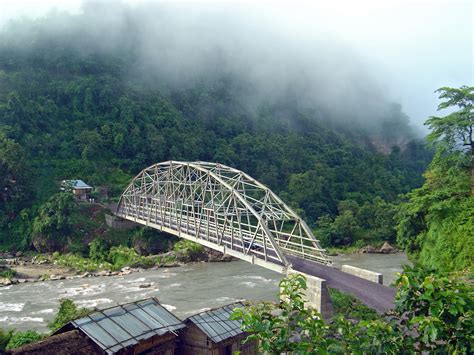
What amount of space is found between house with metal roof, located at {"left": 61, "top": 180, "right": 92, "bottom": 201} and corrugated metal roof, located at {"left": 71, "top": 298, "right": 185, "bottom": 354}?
3578 cm

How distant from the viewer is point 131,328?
39.5 feet

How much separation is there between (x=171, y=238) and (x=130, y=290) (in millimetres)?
14098

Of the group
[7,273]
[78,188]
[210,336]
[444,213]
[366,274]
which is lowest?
[7,273]

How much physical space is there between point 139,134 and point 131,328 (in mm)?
49926

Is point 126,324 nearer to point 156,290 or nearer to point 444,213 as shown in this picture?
point 156,290

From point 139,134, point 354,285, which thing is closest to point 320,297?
point 354,285

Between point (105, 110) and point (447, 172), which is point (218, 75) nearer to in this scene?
point (105, 110)

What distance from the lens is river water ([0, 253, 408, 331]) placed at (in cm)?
2468

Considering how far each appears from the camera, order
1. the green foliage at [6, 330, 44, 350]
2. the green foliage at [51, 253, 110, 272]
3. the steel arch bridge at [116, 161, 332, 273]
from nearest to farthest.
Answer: the green foliage at [6, 330, 44, 350], the steel arch bridge at [116, 161, 332, 273], the green foliage at [51, 253, 110, 272]

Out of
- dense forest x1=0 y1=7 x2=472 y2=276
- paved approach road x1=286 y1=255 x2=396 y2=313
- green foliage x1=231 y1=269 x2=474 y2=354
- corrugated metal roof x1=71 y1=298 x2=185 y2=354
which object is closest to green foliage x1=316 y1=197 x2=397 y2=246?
dense forest x1=0 y1=7 x2=472 y2=276

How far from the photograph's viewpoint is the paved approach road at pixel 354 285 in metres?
18.0

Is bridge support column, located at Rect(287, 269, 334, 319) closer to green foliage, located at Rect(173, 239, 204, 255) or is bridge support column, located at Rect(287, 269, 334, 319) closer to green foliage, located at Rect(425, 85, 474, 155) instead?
green foliage, located at Rect(425, 85, 474, 155)

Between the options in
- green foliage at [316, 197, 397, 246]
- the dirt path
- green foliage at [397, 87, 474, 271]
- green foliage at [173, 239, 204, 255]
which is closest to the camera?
green foliage at [397, 87, 474, 271]

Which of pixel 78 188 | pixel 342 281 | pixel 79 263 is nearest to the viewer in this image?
pixel 342 281
